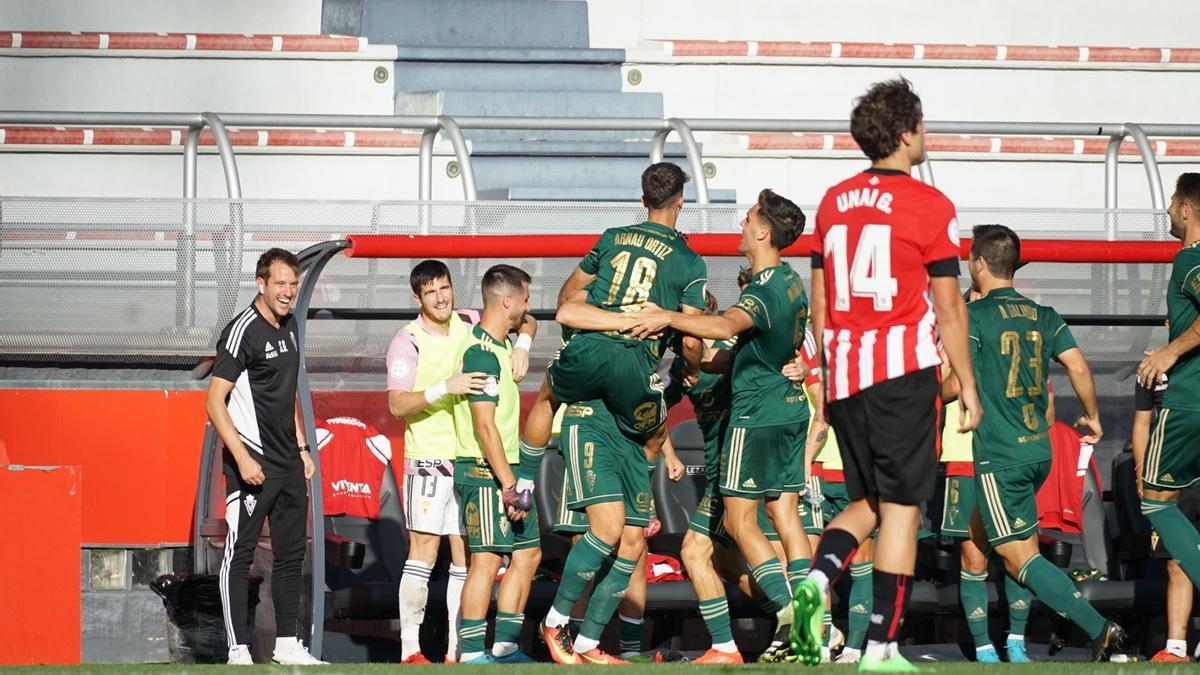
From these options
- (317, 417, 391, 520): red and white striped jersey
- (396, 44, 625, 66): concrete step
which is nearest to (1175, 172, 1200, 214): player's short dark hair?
(317, 417, 391, 520): red and white striped jersey

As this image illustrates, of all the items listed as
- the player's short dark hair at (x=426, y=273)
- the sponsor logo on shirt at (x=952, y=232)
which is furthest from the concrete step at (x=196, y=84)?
the sponsor logo on shirt at (x=952, y=232)

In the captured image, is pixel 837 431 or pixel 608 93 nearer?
pixel 837 431

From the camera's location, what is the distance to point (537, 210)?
836 cm

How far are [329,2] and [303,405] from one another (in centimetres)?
A: 642

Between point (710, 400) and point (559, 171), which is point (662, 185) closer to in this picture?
point (710, 400)

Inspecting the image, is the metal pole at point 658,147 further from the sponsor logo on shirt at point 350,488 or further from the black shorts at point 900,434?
the black shorts at point 900,434

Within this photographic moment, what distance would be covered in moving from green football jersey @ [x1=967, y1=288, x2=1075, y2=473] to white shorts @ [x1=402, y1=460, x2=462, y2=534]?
237cm

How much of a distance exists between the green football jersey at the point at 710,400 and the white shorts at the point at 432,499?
1.11 m

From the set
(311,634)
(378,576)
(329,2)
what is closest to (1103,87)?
(329,2)

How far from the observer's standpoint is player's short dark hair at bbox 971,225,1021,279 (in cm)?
718

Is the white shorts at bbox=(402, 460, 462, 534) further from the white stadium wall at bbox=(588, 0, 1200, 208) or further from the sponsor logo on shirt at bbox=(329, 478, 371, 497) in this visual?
the white stadium wall at bbox=(588, 0, 1200, 208)

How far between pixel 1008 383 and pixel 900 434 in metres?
2.30

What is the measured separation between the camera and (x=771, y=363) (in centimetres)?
691

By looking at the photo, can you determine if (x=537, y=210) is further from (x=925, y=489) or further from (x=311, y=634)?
(x=925, y=489)
